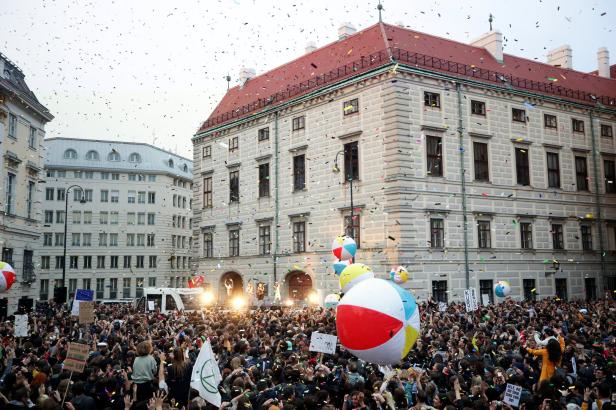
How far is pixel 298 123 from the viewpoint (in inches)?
1547

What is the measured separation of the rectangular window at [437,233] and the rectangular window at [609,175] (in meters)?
16.0

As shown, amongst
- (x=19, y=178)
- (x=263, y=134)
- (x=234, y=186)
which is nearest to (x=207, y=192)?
(x=234, y=186)

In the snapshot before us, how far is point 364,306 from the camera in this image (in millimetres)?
8812

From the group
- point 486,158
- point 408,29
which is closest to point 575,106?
point 486,158

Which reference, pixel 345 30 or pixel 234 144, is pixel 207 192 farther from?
pixel 345 30

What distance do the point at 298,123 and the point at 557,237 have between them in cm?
1885

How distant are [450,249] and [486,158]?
21.7 feet

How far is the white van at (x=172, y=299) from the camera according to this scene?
39.0 m

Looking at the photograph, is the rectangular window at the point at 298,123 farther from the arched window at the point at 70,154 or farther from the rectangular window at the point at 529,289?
the arched window at the point at 70,154

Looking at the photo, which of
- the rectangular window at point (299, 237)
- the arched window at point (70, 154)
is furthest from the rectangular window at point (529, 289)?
the arched window at point (70, 154)

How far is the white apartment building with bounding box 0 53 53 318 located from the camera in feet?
115

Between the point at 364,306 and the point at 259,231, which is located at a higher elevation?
the point at 259,231

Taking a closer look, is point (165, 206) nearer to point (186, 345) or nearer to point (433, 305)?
point (433, 305)

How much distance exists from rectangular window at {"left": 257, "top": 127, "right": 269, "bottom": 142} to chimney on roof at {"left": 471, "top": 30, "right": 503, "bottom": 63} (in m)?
16.8
